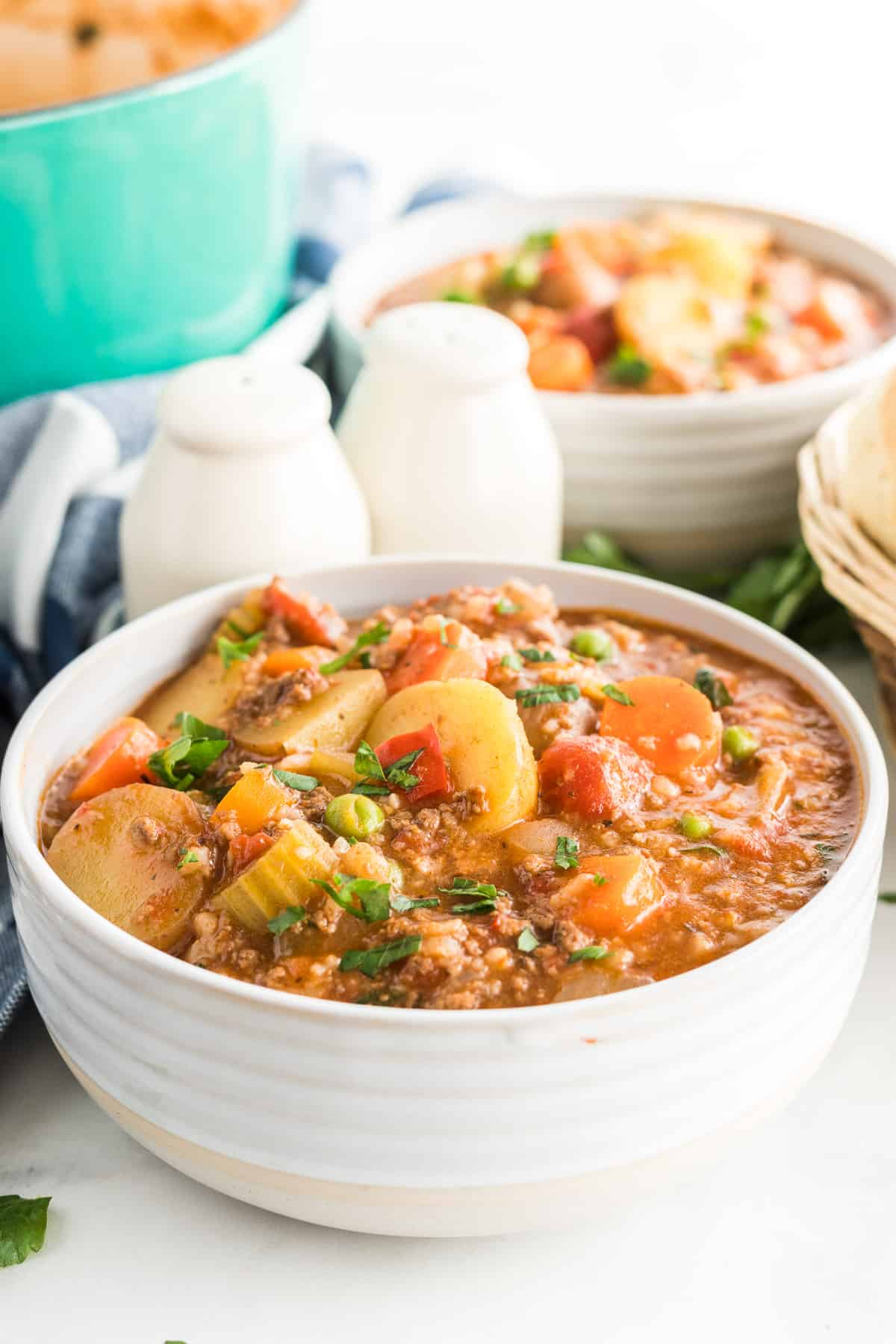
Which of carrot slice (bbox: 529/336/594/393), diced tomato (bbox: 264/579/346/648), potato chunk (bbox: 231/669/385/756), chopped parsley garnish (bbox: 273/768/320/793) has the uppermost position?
chopped parsley garnish (bbox: 273/768/320/793)

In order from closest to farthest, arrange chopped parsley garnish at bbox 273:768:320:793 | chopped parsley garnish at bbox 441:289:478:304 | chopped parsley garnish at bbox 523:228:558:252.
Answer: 1. chopped parsley garnish at bbox 273:768:320:793
2. chopped parsley garnish at bbox 441:289:478:304
3. chopped parsley garnish at bbox 523:228:558:252

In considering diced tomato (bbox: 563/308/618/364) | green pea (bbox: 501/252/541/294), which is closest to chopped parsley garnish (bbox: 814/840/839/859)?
diced tomato (bbox: 563/308/618/364)

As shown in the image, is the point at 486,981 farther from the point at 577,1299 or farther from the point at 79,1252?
the point at 79,1252

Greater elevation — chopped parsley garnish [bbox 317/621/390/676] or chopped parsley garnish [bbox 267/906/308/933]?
chopped parsley garnish [bbox 267/906/308/933]

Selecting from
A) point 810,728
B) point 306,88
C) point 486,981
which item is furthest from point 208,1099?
point 306,88

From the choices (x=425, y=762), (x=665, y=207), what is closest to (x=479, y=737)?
(x=425, y=762)

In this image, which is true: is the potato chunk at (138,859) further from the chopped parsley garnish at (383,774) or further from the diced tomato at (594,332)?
the diced tomato at (594,332)

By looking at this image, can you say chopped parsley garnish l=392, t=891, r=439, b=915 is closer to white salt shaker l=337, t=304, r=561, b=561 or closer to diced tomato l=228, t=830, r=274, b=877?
diced tomato l=228, t=830, r=274, b=877
